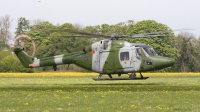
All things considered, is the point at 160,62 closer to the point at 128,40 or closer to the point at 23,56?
the point at 23,56

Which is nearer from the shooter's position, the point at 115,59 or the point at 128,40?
the point at 115,59

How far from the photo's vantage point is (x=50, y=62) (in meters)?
41.1

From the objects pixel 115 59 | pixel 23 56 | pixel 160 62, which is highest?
pixel 23 56

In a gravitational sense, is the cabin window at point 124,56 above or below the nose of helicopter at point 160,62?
above

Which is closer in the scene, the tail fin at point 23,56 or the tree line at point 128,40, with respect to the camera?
the tail fin at point 23,56

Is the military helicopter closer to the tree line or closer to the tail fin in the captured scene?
the tail fin

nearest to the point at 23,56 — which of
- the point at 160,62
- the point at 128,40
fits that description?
the point at 160,62

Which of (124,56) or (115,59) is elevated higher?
(124,56)

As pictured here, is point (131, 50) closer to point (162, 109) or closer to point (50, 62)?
point (50, 62)

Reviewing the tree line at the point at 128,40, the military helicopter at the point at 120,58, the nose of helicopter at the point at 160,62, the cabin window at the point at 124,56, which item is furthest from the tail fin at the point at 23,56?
the tree line at the point at 128,40

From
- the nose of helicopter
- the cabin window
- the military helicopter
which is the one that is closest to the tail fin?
the military helicopter

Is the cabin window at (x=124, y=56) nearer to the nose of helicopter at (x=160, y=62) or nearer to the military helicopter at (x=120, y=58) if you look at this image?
the military helicopter at (x=120, y=58)

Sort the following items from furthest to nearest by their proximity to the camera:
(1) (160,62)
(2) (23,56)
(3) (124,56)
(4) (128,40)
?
(4) (128,40) < (2) (23,56) < (3) (124,56) < (1) (160,62)

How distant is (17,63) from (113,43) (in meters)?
53.5
